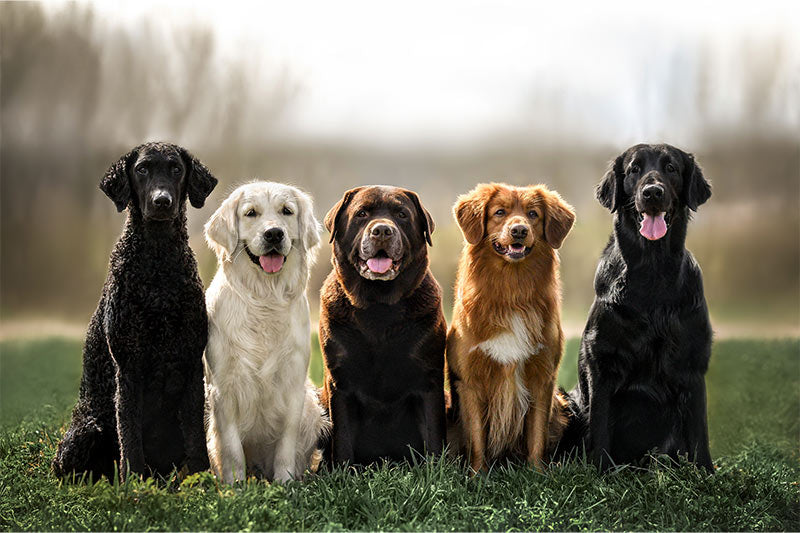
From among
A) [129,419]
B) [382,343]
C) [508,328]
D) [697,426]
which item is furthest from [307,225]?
[697,426]

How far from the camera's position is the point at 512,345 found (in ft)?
14.6

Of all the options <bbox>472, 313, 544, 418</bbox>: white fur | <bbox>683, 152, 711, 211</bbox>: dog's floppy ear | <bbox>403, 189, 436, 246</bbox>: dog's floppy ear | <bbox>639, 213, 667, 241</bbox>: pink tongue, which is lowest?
<bbox>472, 313, 544, 418</bbox>: white fur

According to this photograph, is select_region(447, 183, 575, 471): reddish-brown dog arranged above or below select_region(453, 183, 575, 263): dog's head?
below

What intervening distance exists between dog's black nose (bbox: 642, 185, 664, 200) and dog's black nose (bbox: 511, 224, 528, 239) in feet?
2.27

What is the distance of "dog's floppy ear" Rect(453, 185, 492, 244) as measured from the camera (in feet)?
14.9

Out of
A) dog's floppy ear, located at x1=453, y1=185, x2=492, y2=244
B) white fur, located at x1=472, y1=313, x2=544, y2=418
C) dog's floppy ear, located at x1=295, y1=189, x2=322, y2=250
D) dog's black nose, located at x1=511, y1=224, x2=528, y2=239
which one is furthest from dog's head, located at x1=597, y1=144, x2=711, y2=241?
dog's floppy ear, located at x1=295, y1=189, x2=322, y2=250

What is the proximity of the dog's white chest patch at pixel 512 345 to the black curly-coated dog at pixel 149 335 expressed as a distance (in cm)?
167

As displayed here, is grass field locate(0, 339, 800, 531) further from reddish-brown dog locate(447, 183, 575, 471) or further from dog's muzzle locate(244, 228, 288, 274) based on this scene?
dog's muzzle locate(244, 228, 288, 274)

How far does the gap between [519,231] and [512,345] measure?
2.24 ft

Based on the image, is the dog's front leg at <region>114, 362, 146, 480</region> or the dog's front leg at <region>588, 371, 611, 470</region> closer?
the dog's front leg at <region>114, 362, 146, 480</region>

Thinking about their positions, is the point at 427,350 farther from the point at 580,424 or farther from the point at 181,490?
the point at 181,490

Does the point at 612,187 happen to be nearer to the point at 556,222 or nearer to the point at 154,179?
the point at 556,222

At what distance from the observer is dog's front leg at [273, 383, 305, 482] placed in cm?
444

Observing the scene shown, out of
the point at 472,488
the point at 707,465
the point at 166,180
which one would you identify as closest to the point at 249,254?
the point at 166,180
